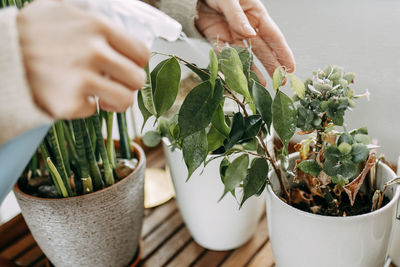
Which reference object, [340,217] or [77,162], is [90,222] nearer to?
[77,162]

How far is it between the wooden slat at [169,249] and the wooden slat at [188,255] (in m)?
0.01

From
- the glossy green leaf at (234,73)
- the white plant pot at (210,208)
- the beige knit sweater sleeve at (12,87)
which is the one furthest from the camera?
the white plant pot at (210,208)

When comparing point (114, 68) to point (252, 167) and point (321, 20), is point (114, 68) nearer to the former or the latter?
point (252, 167)

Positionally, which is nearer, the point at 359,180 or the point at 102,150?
the point at 359,180

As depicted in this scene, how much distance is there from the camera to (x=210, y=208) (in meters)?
0.62

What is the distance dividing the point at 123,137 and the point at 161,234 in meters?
0.22

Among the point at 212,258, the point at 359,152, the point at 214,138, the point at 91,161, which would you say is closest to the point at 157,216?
the point at 212,258

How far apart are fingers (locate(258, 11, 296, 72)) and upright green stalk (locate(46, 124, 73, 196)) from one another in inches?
13.1

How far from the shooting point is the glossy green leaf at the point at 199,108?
15.6 inches

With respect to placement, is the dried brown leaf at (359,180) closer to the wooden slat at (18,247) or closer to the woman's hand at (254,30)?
the woman's hand at (254,30)

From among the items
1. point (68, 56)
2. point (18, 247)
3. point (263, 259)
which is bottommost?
point (18, 247)

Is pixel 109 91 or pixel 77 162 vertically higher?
pixel 109 91

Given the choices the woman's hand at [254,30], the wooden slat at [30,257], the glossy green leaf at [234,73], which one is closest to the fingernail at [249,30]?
the woman's hand at [254,30]

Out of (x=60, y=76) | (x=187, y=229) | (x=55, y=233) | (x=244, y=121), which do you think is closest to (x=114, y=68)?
(x=60, y=76)
